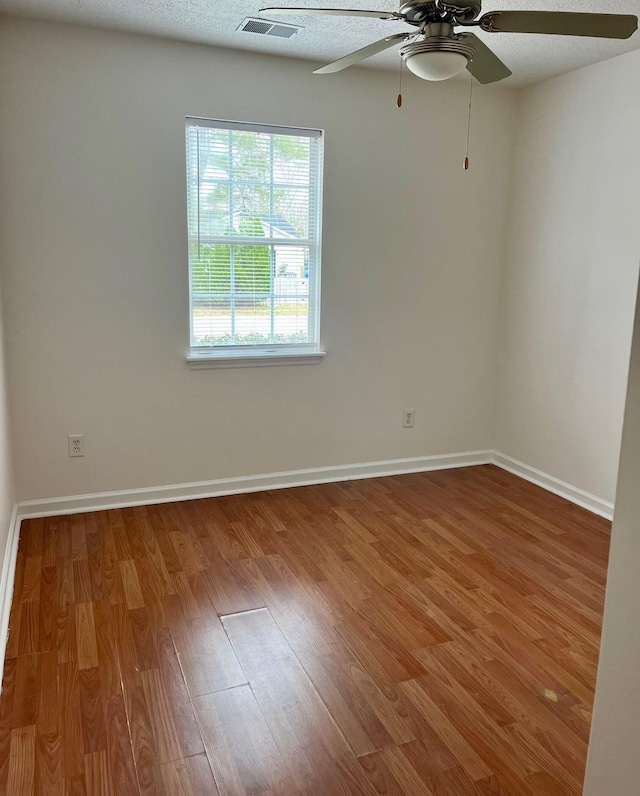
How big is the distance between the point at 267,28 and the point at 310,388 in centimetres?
197

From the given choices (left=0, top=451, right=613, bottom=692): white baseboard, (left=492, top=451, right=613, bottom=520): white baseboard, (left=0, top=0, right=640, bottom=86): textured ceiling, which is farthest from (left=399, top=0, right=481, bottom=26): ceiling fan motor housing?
(left=492, top=451, right=613, bottom=520): white baseboard

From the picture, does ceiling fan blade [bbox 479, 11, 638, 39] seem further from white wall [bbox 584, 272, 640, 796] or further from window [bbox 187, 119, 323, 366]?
window [bbox 187, 119, 323, 366]

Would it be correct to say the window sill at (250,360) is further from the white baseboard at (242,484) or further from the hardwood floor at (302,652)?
the hardwood floor at (302,652)

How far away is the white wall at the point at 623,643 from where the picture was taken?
107 cm

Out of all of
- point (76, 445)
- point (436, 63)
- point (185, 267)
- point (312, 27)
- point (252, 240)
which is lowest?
point (76, 445)

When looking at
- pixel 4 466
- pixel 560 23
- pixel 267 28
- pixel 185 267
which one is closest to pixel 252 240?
pixel 185 267

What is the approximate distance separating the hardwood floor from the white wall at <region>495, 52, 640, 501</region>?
1.99 ft

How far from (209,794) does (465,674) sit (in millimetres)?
967

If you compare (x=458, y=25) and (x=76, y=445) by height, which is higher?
(x=458, y=25)

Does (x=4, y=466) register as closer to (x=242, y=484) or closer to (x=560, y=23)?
(x=242, y=484)

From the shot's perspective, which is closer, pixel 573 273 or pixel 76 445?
pixel 76 445

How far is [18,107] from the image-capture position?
311 cm

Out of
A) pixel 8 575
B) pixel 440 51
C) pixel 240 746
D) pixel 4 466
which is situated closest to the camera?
pixel 240 746

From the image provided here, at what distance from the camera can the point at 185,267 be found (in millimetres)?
3562
